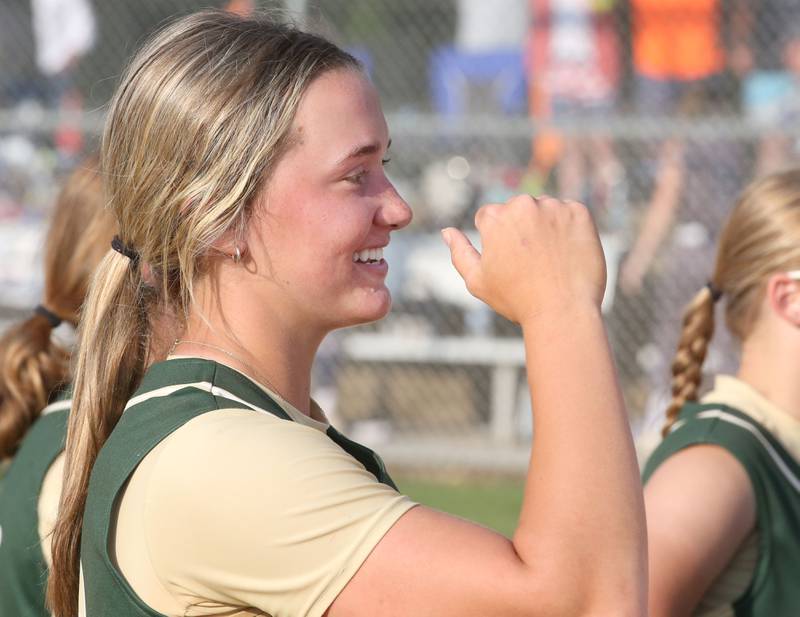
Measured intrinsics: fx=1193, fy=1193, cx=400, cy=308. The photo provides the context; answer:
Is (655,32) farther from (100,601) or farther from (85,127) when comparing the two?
(100,601)

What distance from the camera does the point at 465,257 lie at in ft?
5.25

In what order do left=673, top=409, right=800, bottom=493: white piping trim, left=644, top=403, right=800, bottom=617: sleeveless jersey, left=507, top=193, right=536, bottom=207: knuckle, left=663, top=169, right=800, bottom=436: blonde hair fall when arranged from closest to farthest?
left=507, top=193, right=536, bottom=207: knuckle < left=644, top=403, right=800, bottom=617: sleeveless jersey < left=673, top=409, right=800, bottom=493: white piping trim < left=663, top=169, right=800, bottom=436: blonde hair

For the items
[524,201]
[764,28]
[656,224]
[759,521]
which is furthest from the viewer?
[764,28]

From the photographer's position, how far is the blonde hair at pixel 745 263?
8.71 ft

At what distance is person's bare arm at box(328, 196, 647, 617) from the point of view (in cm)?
136

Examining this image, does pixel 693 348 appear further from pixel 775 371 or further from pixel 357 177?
pixel 357 177

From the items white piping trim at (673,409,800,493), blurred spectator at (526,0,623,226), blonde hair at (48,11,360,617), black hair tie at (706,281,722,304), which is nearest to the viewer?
blonde hair at (48,11,360,617)

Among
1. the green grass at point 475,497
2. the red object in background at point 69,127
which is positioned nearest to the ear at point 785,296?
the green grass at point 475,497

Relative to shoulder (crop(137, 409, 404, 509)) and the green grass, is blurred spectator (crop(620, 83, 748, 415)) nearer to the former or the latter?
the green grass

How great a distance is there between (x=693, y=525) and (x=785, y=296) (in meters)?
0.67

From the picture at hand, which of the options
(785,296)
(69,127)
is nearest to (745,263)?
(785,296)

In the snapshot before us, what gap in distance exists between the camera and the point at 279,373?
1.77m

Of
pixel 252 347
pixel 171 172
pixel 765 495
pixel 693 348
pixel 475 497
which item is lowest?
pixel 475 497

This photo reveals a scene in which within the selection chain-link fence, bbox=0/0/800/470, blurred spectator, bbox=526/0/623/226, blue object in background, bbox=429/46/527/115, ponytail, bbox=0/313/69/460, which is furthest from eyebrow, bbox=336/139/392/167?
blue object in background, bbox=429/46/527/115
